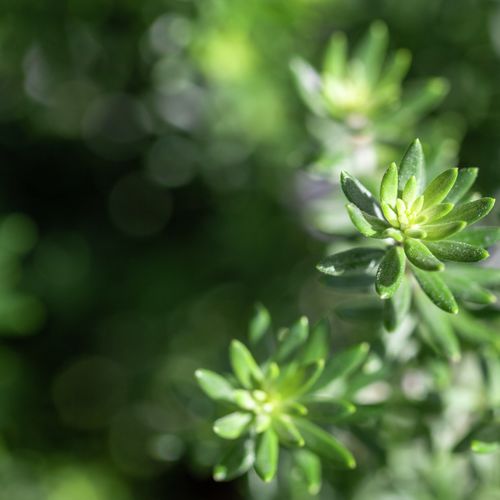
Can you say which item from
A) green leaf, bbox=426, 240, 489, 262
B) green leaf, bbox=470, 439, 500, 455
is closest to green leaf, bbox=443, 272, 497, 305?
green leaf, bbox=426, 240, 489, 262

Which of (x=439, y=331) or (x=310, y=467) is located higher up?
(x=439, y=331)

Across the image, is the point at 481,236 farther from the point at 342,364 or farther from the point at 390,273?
the point at 342,364

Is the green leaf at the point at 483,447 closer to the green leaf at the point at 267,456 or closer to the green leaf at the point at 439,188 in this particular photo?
the green leaf at the point at 267,456

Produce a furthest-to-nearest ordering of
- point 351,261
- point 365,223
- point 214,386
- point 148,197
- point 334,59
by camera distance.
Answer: point 148,197
point 334,59
point 214,386
point 351,261
point 365,223

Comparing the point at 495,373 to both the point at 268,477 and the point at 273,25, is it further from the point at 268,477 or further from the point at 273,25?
the point at 273,25

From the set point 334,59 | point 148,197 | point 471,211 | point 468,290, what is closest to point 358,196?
point 471,211

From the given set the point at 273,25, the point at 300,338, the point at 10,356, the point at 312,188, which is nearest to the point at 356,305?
the point at 300,338
